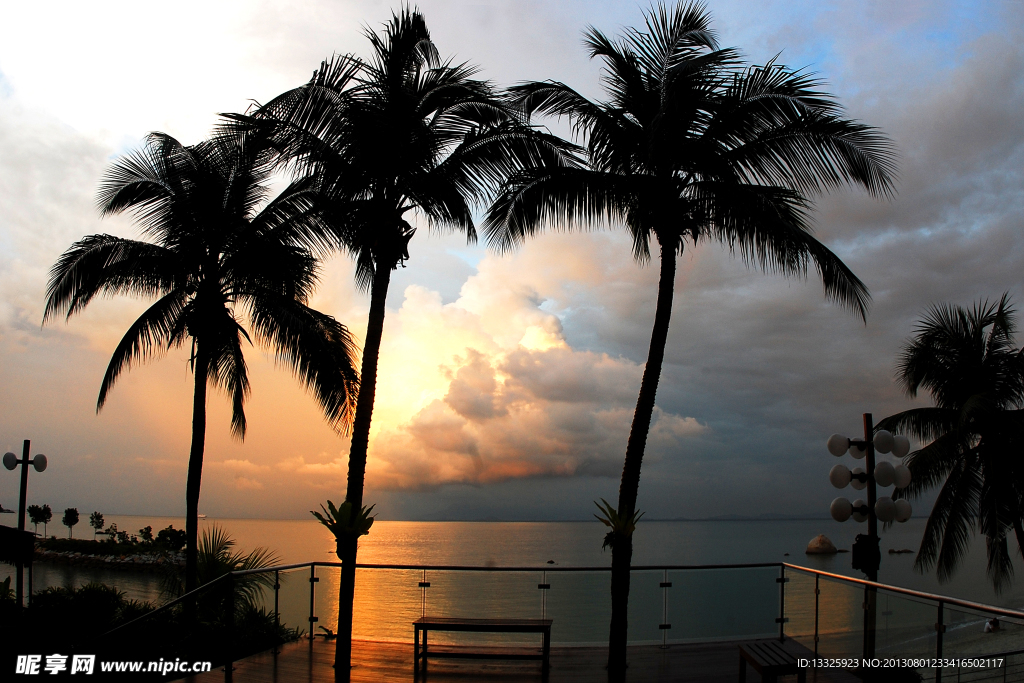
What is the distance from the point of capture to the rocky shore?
27.7m

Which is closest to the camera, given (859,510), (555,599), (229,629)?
(229,629)

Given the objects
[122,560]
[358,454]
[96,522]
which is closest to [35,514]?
[96,522]

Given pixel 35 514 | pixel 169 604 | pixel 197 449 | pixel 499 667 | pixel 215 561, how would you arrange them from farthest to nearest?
1. pixel 35 514
2. pixel 215 561
3. pixel 197 449
4. pixel 499 667
5. pixel 169 604

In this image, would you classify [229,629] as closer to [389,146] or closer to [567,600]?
[567,600]

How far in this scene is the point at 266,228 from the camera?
11.6 meters

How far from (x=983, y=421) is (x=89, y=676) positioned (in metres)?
17.0

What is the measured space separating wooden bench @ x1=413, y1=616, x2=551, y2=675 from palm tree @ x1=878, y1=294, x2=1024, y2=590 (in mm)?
11551

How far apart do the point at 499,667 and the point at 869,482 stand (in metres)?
5.48

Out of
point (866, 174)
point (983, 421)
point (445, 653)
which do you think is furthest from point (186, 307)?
point (983, 421)

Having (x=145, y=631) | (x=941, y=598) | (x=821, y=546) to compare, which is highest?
(x=941, y=598)

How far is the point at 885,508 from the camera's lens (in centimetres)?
905

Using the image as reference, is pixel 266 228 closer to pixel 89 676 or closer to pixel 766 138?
pixel 89 676

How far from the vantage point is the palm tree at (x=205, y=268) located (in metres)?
11.2

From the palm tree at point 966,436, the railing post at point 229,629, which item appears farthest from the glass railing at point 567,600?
the palm tree at point 966,436
